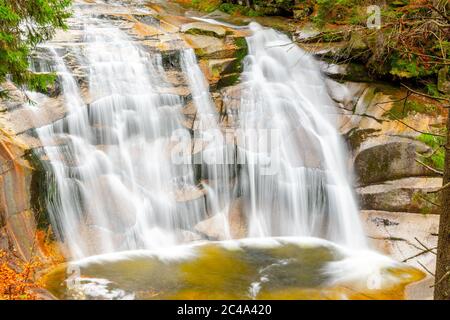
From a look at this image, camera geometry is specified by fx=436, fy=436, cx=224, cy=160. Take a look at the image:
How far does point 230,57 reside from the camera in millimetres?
13633

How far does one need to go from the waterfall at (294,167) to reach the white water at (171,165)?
3cm

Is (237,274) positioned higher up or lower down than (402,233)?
lower down

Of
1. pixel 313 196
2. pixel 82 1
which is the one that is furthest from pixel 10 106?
pixel 82 1

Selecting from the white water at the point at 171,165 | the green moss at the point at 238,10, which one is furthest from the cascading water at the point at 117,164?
the green moss at the point at 238,10

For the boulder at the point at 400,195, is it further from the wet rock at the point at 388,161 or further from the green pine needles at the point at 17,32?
the green pine needles at the point at 17,32

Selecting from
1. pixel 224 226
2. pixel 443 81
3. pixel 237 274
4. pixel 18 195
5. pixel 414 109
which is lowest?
pixel 237 274

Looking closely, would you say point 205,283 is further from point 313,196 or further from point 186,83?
point 186,83

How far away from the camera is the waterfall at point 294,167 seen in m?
10.4

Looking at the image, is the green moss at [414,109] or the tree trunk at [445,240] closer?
the tree trunk at [445,240]

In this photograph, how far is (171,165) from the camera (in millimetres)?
10734

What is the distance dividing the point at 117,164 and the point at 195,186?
76.3 inches

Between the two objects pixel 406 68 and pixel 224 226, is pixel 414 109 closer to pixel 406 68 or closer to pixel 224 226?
pixel 406 68

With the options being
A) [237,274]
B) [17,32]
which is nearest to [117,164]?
[17,32]

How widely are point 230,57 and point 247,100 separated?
2.23 meters
